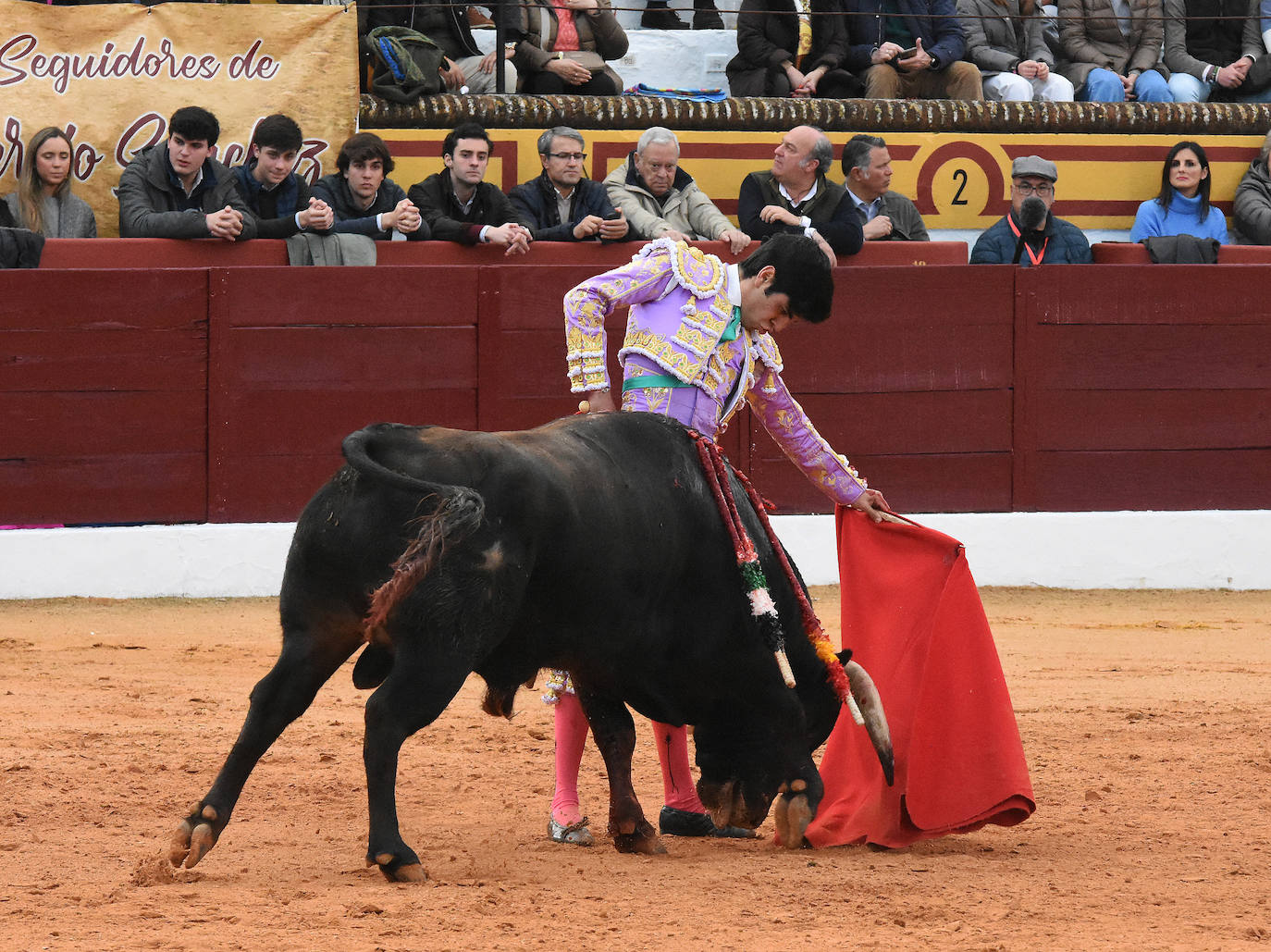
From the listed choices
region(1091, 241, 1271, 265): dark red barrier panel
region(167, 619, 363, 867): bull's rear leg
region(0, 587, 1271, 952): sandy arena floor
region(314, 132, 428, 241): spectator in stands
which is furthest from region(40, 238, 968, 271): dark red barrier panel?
region(167, 619, 363, 867): bull's rear leg

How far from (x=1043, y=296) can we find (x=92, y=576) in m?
3.82

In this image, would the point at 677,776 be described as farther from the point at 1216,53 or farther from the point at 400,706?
the point at 1216,53

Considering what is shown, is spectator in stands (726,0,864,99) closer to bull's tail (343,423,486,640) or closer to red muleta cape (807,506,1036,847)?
red muleta cape (807,506,1036,847)

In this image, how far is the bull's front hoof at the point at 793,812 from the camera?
3232 millimetres

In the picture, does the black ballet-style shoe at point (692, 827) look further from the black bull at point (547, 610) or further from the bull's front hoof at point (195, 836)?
the bull's front hoof at point (195, 836)

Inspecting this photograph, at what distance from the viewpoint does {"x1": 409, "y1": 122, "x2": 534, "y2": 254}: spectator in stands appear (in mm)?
6180

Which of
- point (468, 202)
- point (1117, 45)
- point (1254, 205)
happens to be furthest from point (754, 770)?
point (1117, 45)

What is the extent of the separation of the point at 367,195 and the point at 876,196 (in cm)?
215

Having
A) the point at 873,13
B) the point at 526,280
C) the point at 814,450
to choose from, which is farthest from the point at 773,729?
the point at 873,13

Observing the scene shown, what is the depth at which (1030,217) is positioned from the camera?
22.8ft

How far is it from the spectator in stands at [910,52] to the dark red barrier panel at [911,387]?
146 cm

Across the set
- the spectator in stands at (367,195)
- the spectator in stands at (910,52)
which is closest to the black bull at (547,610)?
the spectator in stands at (367,195)

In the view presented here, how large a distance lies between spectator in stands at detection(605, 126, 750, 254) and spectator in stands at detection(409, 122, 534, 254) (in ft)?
1.35

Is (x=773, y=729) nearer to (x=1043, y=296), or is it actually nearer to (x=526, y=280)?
(x=526, y=280)
